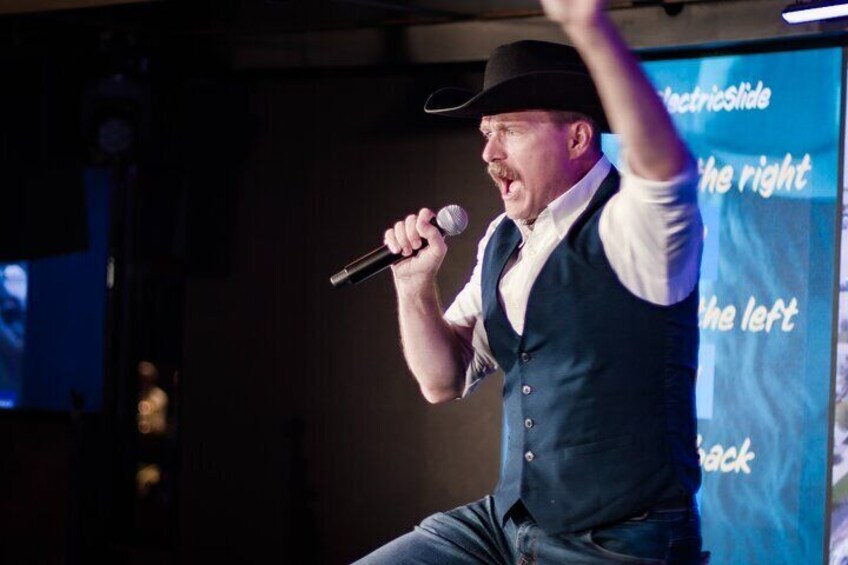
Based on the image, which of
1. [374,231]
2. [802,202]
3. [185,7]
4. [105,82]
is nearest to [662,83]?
[802,202]

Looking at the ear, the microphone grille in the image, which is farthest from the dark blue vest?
the microphone grille

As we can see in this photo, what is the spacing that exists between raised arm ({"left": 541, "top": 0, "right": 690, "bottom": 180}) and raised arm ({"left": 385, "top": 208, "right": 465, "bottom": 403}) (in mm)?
647

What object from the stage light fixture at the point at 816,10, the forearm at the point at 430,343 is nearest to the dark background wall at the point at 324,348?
the stage light fixture at the point at 816,10

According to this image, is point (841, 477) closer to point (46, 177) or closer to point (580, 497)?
point (580, 497)

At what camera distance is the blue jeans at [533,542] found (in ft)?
7.28

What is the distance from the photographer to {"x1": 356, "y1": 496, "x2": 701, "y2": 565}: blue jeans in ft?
7.28

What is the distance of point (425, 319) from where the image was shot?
263 centimetres

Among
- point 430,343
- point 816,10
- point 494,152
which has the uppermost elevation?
point 816,10

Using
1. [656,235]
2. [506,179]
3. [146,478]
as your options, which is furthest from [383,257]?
[146,478]

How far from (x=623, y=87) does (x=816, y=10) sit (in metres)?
1.99

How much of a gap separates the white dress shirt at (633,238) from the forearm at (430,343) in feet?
0.25

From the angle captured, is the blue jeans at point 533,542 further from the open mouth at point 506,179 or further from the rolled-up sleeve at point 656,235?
the open mouth at point 506,179

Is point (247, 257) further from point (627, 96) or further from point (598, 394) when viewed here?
point (627, 96)

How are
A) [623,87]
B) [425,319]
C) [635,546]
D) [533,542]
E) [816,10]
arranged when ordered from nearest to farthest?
[623,87], [635,546], [533,542], [425,319], [816,10]
